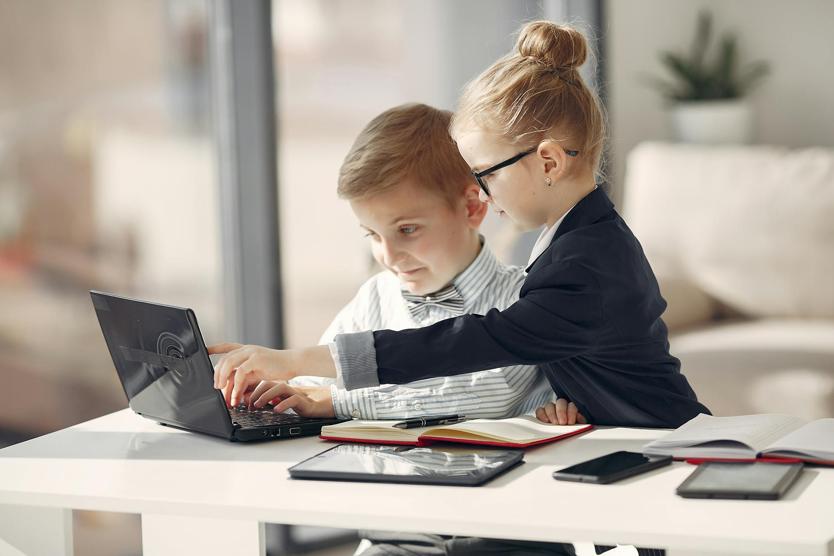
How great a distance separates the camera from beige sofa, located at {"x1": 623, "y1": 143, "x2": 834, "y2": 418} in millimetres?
2850

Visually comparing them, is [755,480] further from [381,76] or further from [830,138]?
[830,138]

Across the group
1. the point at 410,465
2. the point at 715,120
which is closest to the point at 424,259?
the point at 410,465

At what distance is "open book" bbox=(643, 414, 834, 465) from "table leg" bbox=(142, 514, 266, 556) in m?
0.46

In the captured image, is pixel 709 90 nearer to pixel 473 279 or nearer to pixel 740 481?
pixel 473 279

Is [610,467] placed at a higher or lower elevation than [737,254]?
higher

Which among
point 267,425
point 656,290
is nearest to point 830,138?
point 656,290

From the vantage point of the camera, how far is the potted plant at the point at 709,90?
3777 mm

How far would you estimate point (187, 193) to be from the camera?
2.71m

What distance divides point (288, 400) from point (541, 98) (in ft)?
1.80

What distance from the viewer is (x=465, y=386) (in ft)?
5.11

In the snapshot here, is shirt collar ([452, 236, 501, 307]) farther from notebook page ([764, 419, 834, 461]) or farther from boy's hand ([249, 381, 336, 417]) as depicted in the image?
notebook page ([764, 419, 834, 461])

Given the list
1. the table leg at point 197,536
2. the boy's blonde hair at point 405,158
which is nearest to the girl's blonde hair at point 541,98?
the boy's blonde hair at point 405,158

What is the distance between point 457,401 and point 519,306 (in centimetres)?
24

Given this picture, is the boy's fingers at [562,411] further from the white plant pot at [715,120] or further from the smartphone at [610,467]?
the white plant pot at [715,120]
